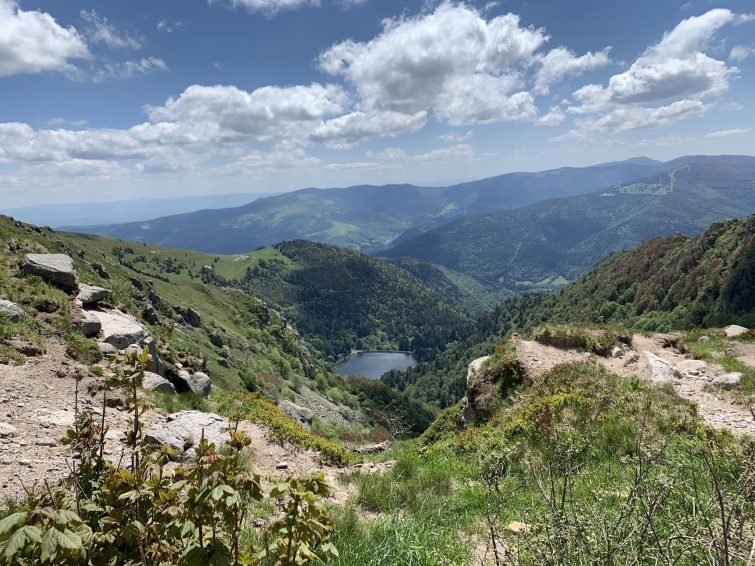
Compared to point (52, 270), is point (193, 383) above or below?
below

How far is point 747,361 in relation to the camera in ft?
A: 53.2

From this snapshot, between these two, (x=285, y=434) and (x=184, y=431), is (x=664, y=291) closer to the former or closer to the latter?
(x=285, y=434)

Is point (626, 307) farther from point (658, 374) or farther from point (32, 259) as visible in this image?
point (32, 259)

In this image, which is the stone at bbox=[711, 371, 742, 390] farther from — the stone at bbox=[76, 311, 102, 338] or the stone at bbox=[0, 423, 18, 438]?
the stone at bbox=[76, 311, 102, 338]

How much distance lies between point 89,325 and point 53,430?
7534mm

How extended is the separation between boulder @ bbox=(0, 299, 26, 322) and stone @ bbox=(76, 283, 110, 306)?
3696mm

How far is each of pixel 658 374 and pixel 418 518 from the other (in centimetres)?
1336

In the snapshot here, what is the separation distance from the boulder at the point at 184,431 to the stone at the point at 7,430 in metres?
2.58

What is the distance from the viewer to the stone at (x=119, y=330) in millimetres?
16188

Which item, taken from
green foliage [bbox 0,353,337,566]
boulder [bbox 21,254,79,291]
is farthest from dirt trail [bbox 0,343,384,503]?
boulder [bbox 21,254,79,291]

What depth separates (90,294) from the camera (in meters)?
18.8

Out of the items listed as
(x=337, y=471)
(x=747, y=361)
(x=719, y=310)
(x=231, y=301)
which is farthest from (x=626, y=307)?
(x=337, y=471)

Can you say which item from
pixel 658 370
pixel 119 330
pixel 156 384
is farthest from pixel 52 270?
pixel 658 370

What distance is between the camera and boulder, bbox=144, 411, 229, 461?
10000mm
